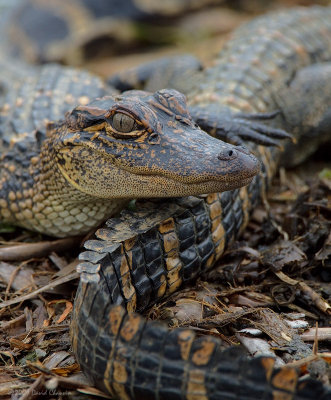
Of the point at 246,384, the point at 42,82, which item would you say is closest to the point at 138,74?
the point at 42,82

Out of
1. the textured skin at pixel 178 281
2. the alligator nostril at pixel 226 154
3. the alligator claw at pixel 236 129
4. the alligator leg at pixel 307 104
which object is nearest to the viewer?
the textured skin at pixel 178 281

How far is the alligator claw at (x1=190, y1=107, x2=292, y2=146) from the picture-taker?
3176 millimetres

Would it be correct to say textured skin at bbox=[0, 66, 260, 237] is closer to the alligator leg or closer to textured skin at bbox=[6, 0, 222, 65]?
the alligator leg

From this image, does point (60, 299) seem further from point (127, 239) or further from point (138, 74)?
point (138, 74)

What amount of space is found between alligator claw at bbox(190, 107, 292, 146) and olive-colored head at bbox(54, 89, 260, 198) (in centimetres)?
68

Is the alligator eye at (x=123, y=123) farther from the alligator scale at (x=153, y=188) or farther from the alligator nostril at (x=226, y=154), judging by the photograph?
the alligator nostril at (x=226, y=154)

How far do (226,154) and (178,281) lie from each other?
727 millimetres

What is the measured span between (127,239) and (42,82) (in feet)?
7.92

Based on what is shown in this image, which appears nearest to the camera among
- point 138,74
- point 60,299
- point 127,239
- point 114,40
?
point 127,239

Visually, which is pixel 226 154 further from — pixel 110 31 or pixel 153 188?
pixel 110 31

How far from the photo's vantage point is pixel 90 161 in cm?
248

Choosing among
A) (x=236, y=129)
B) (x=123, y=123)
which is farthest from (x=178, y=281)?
(x=236, y=129)

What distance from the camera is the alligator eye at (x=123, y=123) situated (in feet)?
7.86

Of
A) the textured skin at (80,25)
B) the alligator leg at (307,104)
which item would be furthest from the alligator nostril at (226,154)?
the textured skin at (80,25)
